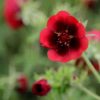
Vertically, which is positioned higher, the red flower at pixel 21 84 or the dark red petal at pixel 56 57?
the red flower at pixel 21 84

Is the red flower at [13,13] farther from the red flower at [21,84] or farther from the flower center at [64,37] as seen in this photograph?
the flower center at [64,37]

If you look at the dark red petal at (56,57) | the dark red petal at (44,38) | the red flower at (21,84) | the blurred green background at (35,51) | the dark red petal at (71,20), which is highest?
the blurred green background at (35,51)

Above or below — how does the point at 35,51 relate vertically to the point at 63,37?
above

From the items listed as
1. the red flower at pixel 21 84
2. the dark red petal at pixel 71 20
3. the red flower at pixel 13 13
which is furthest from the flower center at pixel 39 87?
the red flower at pixel 13 13

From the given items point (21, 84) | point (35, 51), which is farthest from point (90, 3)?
point (21, 84)

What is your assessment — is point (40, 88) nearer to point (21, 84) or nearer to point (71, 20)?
point (71, 20)

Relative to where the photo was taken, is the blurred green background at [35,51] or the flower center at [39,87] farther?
the blurred green background at [35,51]
